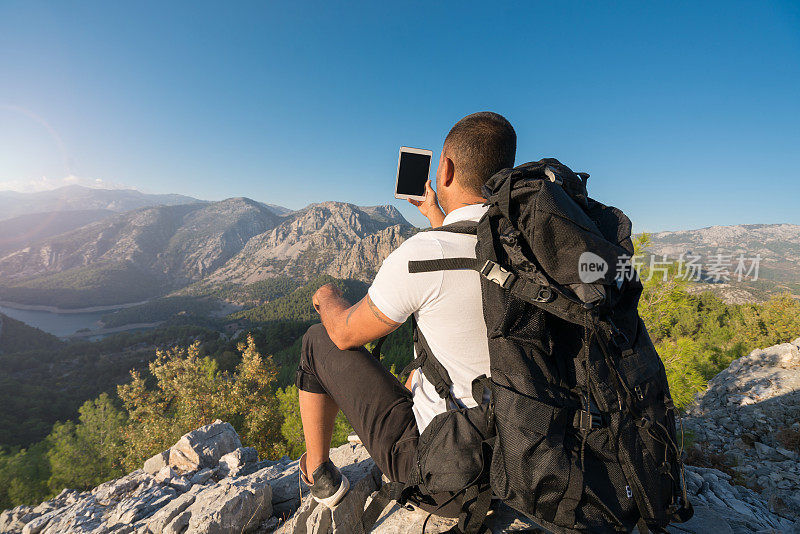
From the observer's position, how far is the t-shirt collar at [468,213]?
5.86 feet

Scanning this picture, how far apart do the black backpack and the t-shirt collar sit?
0.43 feet

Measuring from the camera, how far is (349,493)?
9.03 feet

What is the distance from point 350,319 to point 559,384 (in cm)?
117

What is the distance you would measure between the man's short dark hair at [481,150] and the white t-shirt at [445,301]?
0.33 m

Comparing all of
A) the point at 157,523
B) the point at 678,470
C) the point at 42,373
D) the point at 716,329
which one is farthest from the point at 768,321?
the point at 42,373

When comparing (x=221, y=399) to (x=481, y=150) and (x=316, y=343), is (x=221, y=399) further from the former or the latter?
(x=481, y=150)

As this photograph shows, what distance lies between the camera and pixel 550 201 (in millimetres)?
1458

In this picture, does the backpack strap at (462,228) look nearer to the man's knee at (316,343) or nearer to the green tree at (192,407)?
the man's knee at (316,343)

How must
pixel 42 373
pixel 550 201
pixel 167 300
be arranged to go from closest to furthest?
pixel 550 201, pixel 42 373, pixel 167 300

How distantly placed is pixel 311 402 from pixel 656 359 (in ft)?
7.87

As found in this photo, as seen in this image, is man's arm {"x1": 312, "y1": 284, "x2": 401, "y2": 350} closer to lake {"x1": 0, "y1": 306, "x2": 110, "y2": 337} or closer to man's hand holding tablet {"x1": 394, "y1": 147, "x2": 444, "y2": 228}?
man's hand holding tablet {"x1": 394, "y1": 147, "x2": 444, "y2": 228}

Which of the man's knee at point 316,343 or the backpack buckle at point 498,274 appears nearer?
the backpack buckle at point 498,274

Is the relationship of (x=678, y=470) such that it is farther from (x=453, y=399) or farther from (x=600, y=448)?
(x=453, y=399)

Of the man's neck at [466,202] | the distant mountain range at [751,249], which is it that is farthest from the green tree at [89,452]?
the distant mountain range at [751,249]
